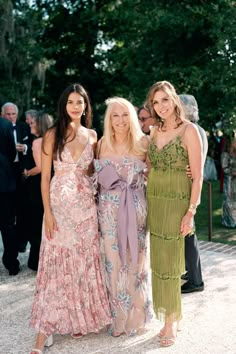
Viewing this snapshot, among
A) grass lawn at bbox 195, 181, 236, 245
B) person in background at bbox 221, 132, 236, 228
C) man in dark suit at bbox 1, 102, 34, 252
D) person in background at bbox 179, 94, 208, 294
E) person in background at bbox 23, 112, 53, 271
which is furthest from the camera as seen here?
person in background at bbox 221, 132, 236, 228

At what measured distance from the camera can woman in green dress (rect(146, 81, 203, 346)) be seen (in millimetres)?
3613

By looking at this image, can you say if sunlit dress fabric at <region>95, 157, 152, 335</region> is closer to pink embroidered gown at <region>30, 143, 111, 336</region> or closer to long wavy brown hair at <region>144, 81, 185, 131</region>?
pink embroidered gown at <region>30, 143, 111, 336</region>

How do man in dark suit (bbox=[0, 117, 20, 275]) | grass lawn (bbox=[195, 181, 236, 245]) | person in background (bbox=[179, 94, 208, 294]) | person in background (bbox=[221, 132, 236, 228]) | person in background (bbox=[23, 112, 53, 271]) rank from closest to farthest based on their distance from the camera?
person in background (bbox=[179, 94, 208, 294]) < person in background (bbox=[23, 112, 53, 271]) < man in dark suit (bbox=[0, 117, 20, 275]) < grass lawn (bbox=[195, 181, 236, 245]) < person in background (bbox=[221, 132, 236, 228])

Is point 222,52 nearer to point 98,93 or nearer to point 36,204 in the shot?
point 36,204

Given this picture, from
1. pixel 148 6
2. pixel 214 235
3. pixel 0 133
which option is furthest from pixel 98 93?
pixel 0 133

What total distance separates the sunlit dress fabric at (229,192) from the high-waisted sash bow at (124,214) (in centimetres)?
484

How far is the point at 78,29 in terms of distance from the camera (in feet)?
55.9

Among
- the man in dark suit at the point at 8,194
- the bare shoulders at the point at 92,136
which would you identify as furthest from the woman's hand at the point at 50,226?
the man in dark suit at the point at 8,194

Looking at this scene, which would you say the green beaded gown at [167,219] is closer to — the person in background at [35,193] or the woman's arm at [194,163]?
the woman's arm at [194,163]

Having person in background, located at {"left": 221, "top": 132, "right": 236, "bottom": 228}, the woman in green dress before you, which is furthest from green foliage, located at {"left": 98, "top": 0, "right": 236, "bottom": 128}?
the woman in green dress

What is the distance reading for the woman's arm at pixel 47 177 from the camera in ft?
12.1

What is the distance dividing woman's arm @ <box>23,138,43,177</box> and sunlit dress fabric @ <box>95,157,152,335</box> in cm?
110

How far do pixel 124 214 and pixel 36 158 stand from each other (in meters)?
1.42

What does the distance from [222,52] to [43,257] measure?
6150 mm
